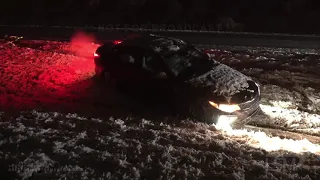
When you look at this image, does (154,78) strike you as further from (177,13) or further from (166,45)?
(177,13)

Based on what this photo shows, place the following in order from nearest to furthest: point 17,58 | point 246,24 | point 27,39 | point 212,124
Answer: point 212,124 < point 17,58 < point 27,39 < point 246,24

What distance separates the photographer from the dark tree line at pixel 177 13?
20.3 meters

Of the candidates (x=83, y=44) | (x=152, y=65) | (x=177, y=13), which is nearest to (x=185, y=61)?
(x=152, y=65)

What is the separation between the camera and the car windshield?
319 inches

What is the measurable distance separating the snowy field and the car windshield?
3.72 ft

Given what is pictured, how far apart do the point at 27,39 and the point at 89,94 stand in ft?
26.0

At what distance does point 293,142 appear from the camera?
7035mm

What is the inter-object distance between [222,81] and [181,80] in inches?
35.9

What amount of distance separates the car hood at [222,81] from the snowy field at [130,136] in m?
0.83

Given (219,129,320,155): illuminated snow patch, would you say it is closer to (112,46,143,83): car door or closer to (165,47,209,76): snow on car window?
(165,47,209,76): snow on car window

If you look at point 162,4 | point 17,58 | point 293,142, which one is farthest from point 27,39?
point 293,142

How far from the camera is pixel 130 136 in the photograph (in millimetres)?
7070

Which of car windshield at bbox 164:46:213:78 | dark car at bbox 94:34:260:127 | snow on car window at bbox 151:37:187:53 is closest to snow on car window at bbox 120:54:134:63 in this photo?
dark car at bbox 94:34:260:127

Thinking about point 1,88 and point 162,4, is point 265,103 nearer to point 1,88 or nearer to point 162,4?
point 1,88
